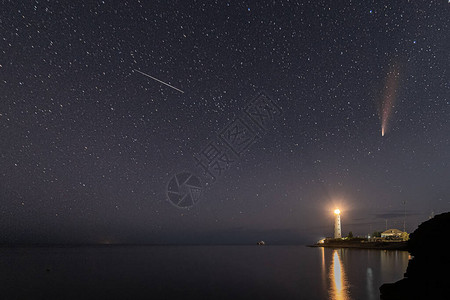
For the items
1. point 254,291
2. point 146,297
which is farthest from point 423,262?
point 146,297

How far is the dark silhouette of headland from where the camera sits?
18719 mm

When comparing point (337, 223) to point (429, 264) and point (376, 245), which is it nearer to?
point (376, 245)

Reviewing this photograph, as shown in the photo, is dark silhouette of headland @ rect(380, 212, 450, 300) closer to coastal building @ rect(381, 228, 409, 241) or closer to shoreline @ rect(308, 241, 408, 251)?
shoreline @ rect(308, 241, 408, 251)

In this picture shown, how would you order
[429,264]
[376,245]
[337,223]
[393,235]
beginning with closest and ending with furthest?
[429,264]
[376,245]
[393,235]
[337,223]

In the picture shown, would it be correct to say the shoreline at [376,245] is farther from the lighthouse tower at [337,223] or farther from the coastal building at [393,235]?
the coastal building at [393,235]

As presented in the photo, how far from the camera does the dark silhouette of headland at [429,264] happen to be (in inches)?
737

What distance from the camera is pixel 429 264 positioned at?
20125mm

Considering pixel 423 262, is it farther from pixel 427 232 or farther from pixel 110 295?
pixel 110 295

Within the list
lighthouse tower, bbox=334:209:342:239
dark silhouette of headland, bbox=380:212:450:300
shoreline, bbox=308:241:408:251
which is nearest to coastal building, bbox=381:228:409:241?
shoreline, bbox=308:241:408:251

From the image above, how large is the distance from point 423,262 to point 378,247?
119825 mm

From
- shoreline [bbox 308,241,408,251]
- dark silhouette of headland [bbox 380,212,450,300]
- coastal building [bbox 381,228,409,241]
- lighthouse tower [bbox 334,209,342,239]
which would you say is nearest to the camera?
dark silhouette of headland [bbox 380,212,450,300]

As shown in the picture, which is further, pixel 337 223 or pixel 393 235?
pixel 337 223

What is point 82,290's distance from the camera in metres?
32.7

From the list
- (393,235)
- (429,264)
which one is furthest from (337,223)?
(429,264)
